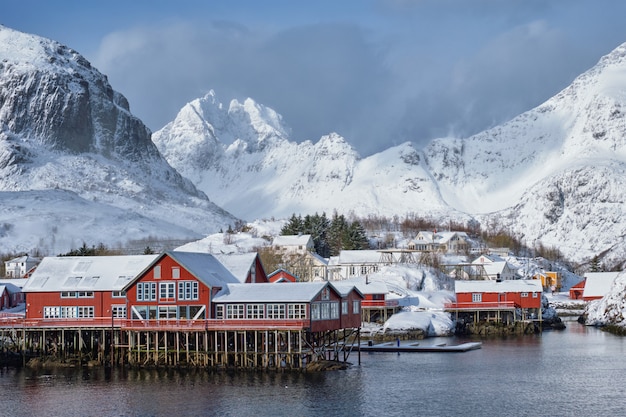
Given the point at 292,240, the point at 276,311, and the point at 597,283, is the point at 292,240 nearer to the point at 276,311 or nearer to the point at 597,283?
the point at 597,283

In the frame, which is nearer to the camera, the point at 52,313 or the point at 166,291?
the point at 166,291

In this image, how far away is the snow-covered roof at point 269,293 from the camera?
2923 inches

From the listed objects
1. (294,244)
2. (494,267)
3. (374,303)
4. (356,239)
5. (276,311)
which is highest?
(356,239)

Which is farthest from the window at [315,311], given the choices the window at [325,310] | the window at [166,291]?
the window at [166,291]

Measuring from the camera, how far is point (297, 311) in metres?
74.1

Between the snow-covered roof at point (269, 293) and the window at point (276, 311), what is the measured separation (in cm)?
57

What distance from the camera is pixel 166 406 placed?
6169 cm

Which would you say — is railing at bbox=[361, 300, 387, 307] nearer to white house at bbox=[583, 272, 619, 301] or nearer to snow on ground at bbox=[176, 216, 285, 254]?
white house at bbox=[583, 272, 619, 301]

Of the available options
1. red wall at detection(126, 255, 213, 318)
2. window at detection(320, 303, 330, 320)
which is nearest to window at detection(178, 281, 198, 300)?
red wall at detection(126, 255, 213, 318)

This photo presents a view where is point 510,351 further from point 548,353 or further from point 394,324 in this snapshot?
point 394,324

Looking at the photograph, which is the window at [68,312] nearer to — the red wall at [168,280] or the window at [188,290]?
the red wall at [168,280]

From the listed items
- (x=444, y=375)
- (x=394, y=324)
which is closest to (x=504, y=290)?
(x=394, y=324)

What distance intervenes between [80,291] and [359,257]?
83.6m

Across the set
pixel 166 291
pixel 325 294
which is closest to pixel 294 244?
pixel 166 291
